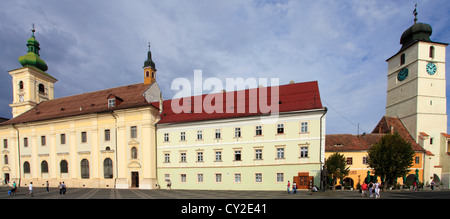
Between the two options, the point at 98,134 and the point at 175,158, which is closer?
the point at 175,158

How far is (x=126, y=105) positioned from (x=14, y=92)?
94.2ft

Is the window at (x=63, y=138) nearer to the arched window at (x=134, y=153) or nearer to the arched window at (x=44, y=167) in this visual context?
the arched window at (x=44, y=167)

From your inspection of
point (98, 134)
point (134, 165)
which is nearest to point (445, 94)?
point (134, 165)

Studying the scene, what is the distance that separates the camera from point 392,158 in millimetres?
25828

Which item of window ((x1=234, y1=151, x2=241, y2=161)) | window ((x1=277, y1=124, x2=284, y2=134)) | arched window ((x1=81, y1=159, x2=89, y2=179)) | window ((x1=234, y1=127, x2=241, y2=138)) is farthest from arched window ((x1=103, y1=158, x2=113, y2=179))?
window ((x1=277, y1=124, x2=284, y2=134))

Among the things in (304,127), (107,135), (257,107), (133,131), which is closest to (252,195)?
(304,127)

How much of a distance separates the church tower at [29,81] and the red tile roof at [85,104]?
222 cm

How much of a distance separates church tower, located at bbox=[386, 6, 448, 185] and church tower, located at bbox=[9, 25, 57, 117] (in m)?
70.2

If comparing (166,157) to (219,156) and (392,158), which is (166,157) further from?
(392,158)

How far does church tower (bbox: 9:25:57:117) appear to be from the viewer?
137 ft

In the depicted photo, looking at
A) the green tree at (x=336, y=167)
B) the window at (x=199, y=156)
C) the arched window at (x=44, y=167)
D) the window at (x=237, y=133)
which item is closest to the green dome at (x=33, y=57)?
the arched window at (x=44, y=167)

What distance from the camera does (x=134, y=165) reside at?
30641 millimetres

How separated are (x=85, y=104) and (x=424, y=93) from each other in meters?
58.7
